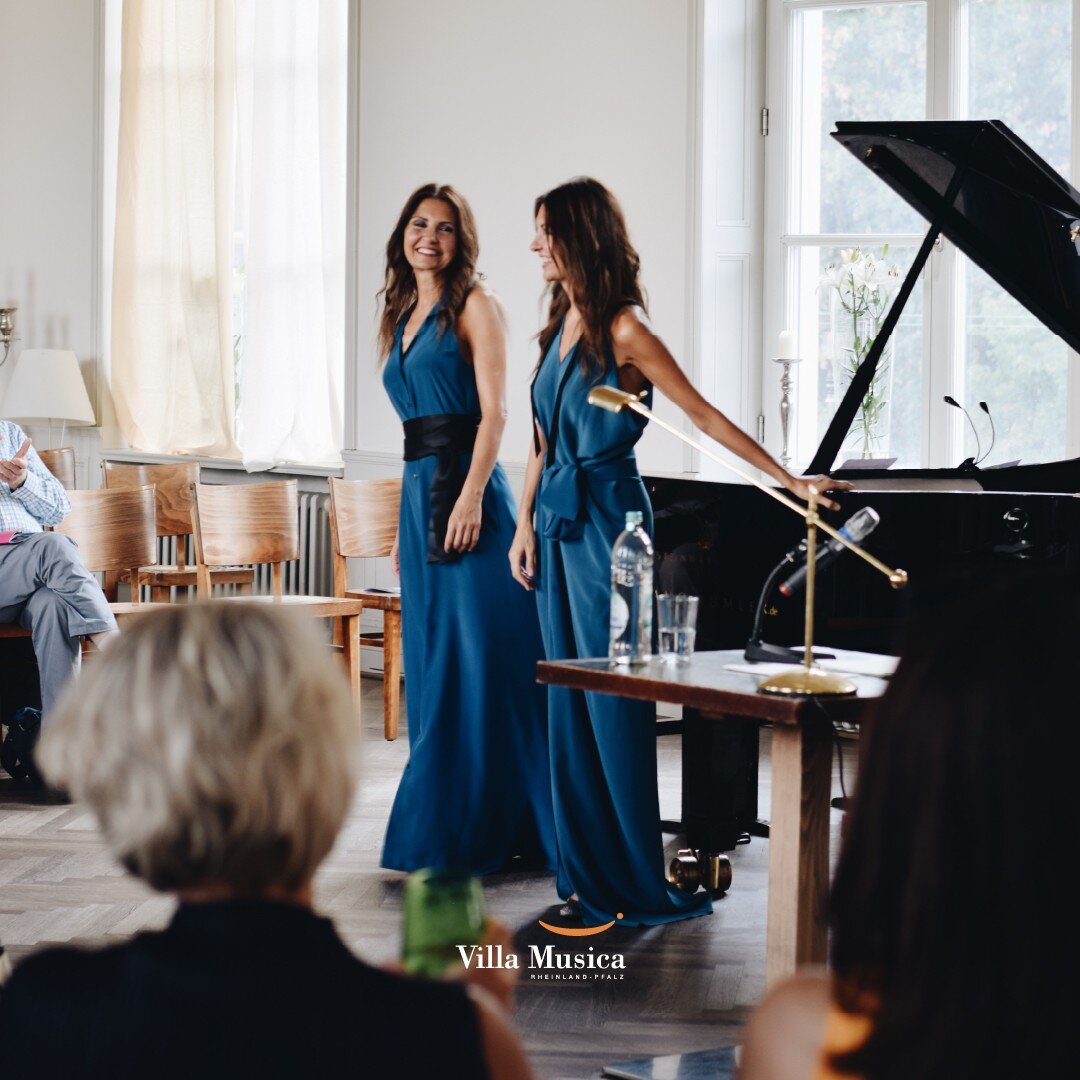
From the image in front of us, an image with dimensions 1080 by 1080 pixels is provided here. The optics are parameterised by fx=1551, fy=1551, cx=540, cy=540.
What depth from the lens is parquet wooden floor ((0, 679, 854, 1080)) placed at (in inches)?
109

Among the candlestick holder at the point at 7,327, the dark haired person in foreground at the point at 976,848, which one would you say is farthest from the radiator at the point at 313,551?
the dark haired person in foreground at the point at 976,848

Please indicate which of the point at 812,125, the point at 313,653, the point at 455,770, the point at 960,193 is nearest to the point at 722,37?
the point at 812,125

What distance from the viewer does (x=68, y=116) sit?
319 inches

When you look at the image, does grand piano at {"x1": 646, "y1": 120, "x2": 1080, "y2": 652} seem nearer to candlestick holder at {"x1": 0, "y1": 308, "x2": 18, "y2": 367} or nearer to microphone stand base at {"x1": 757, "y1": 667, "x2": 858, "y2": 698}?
microphone stand base at {"x1": 757, "y1": 667, "x2": 858, "y2": 698}

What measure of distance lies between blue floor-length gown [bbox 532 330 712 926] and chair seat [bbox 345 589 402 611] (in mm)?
2405

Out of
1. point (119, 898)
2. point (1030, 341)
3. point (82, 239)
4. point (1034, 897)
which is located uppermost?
point (82, 239)

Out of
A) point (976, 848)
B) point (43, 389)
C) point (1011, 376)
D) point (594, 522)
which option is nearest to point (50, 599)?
point (594, 522)

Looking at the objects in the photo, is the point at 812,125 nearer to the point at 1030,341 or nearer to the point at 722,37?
the point at 722,37

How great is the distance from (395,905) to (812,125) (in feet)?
13.0

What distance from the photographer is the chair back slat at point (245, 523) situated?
5.48m

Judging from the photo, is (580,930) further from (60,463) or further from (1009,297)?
(60,463)

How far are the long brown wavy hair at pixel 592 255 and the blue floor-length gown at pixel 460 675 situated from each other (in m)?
0.56

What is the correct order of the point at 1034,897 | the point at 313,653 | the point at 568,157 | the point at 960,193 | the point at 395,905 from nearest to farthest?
the point at 1034,897 < the point at 313,653 < the point at 395,905 < the point at 960,193 < the point at 568,157

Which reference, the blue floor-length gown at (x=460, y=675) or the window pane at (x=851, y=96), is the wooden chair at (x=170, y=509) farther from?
the blue floor-length gown at (x=460, y=675)
